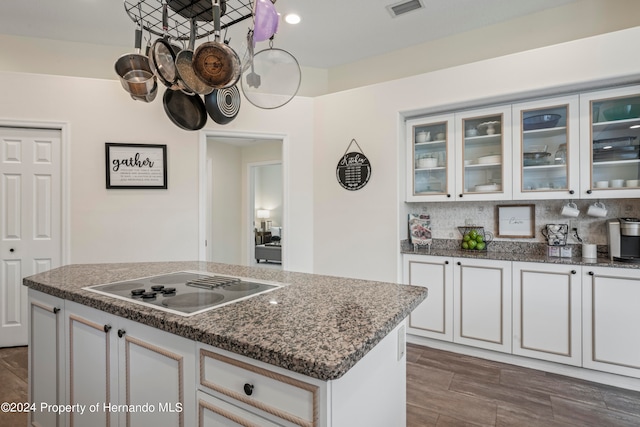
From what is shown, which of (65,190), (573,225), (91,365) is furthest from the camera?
(65,190)

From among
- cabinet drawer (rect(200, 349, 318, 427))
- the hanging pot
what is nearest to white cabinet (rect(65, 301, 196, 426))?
cabinet drawer (rect(200, 349, 318, 427))

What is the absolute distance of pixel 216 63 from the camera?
4.81 ft

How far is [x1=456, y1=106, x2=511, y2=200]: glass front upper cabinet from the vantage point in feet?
9.04

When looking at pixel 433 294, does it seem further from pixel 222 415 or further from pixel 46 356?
pixel 46 356

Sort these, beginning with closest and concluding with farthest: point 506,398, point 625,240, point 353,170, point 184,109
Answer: point 184,109, point 506,398, point 625,240, point 353,170

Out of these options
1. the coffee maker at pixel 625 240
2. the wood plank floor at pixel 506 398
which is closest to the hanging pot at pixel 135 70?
the wood plank floor at pixel 506 398

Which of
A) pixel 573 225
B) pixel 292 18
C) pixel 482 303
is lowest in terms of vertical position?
pixel 482 303

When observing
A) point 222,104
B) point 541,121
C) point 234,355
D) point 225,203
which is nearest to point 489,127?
point 541,121

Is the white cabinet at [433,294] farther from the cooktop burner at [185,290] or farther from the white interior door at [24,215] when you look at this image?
the white interior door at [24,215]

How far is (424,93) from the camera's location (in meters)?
2.96

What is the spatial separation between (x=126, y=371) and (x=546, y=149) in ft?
10.3

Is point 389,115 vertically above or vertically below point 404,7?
below

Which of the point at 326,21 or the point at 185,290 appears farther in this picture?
the point at 326,21

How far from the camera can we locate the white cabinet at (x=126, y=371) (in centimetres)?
112
